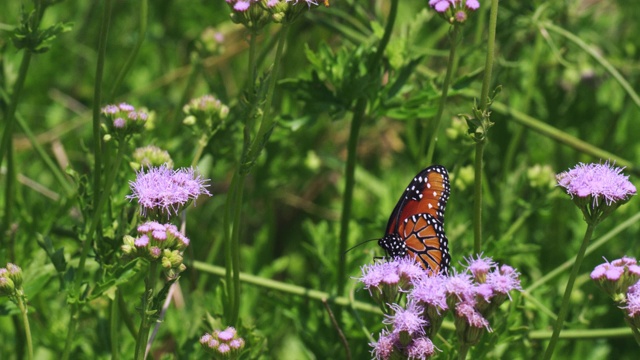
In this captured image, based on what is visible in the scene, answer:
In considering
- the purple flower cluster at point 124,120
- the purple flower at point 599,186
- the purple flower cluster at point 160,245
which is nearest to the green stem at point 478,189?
the purple flower at point 599,186

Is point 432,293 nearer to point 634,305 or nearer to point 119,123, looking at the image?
point 634,305

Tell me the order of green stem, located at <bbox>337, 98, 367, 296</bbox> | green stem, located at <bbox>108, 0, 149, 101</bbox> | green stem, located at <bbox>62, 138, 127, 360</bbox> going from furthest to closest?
green stem, located at <bbox>337, 98, 367, 296</bbox>, green stem, located at <bbox>108, 0, 149, 101</bbox>, green stem, located at <bbox>62, 138, 127, 360</bbox>

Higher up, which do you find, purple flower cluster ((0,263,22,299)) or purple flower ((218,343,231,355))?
purple flower cluster ((0,263,22,299))

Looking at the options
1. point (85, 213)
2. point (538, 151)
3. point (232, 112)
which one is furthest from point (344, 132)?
point (85, 213)

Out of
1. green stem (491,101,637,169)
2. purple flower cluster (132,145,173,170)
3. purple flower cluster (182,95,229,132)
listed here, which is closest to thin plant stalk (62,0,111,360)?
purple flower cluster (132,145,173,170)

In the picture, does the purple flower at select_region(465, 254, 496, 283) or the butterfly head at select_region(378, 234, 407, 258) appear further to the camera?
the butterfly head at select_region(378, 234, 407, 258)

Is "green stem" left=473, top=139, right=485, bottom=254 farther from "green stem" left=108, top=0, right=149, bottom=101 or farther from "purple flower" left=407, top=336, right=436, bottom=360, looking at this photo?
"green stem" left=108, top=0, right=149, bottom=101
